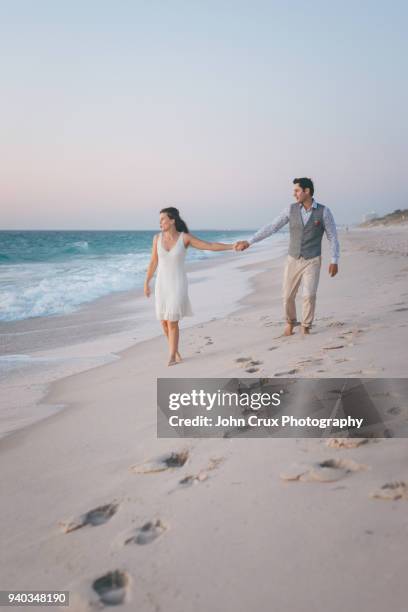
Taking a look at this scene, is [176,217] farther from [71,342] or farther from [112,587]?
[112,587]

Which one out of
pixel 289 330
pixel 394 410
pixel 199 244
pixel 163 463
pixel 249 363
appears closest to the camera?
pixel 163 463

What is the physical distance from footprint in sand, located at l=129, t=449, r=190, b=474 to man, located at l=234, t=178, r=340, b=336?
333 cm

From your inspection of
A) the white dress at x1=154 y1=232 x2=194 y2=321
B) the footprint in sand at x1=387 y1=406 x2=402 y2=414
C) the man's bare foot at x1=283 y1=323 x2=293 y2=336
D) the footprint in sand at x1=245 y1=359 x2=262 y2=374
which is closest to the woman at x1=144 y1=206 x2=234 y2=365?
the white dress at x1=154 y1=232 x2=194 y2=321

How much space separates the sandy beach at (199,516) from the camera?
1.73 m

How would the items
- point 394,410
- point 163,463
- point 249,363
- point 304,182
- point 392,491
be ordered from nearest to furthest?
point 392,491 < point 163,463 < point 394,410 < point 249,363 < point 304,182

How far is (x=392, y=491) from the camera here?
6.98ft

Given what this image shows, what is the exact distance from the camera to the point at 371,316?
20.9ft

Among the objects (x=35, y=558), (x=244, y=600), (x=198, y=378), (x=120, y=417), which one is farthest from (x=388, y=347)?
(x=35, y=558)

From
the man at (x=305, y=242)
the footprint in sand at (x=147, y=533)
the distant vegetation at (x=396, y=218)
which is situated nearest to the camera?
the footprint in sand at (x=147, y=533)

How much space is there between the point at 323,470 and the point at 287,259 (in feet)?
12.4

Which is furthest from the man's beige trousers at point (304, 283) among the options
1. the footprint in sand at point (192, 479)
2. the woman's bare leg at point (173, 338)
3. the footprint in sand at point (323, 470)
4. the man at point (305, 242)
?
the footprint in sand at point (192, 479)

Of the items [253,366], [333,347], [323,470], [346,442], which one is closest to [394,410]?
[346,442]

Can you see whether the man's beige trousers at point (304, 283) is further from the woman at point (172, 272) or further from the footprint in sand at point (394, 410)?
the footprint in sand at point (394, 410)

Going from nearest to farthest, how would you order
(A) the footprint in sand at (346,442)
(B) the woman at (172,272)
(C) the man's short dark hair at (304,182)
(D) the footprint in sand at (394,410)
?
(A) the footprint in sand at (346,442), (D) the footprint in sand at (394,410), (B) the woman at (172,272), (C) the man's short dark hair at (304,182)
